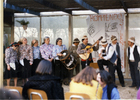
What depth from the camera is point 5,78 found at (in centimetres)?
513

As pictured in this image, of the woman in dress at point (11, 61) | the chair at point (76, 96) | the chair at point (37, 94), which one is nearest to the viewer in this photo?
the chair at point (76, 96)

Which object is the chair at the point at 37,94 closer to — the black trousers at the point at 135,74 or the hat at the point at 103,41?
the hat at the point at 103,41

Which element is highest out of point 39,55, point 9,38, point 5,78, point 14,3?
point 14,3

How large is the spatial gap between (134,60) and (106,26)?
1011mm

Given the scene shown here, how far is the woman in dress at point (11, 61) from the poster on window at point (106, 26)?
5.48ft

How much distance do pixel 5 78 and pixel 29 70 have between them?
538 mm

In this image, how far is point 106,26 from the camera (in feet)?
17.5

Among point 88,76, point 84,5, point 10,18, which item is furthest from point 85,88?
point 10,18

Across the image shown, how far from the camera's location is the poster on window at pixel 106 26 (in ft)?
17.0

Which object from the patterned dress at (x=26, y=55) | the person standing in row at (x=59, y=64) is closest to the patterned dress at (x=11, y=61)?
the patterned dress at (x=26, y=55)

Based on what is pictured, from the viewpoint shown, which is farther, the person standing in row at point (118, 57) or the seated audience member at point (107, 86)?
the person standing in row at point (118, 57)

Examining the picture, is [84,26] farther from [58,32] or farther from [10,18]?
[10,18]

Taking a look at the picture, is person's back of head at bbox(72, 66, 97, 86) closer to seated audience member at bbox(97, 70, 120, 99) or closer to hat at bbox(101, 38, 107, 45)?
seated audience member at bbox(97, 70, 120, 99)

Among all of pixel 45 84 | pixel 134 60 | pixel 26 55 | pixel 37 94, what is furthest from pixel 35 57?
pixel 134 60
